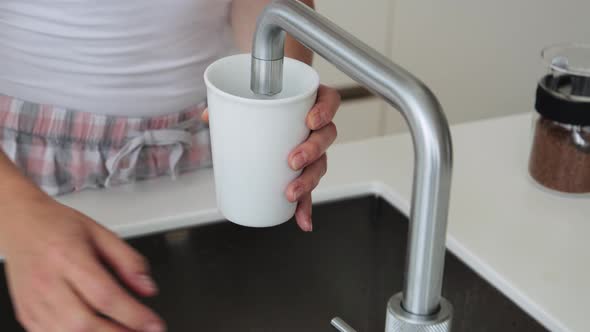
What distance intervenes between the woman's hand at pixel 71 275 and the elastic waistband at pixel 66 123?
43 cm

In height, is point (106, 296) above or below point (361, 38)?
above

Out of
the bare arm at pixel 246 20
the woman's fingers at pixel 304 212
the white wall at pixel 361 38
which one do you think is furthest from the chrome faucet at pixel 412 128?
the white wall at pixel 361 38

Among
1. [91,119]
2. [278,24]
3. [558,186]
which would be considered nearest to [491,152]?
[558,186]

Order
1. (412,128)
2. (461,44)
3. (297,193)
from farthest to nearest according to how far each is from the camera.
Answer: (461,44) < (297,193) < (412,128)

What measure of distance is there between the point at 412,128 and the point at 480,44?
6.35 feet

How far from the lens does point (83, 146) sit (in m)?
0.89

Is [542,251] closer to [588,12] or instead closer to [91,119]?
[91,119]

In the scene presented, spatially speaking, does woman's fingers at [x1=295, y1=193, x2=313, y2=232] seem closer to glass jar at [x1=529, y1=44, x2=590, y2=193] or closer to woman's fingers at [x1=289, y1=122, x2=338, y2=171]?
woman's fingers at [x1=289, y1=122, x2=338, y2=171]

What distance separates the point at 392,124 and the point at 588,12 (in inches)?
28.5

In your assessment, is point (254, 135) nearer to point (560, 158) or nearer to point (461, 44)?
point (560, 158)

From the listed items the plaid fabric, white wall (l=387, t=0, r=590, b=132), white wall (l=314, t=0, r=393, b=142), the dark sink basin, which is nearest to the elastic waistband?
the plaid fabric

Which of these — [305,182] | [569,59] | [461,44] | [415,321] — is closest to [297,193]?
[305,182]

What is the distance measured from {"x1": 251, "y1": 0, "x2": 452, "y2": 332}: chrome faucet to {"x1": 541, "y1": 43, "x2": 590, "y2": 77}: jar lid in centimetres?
49

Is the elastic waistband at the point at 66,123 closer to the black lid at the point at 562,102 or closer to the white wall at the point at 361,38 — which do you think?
the black lid at the point at 562,102
